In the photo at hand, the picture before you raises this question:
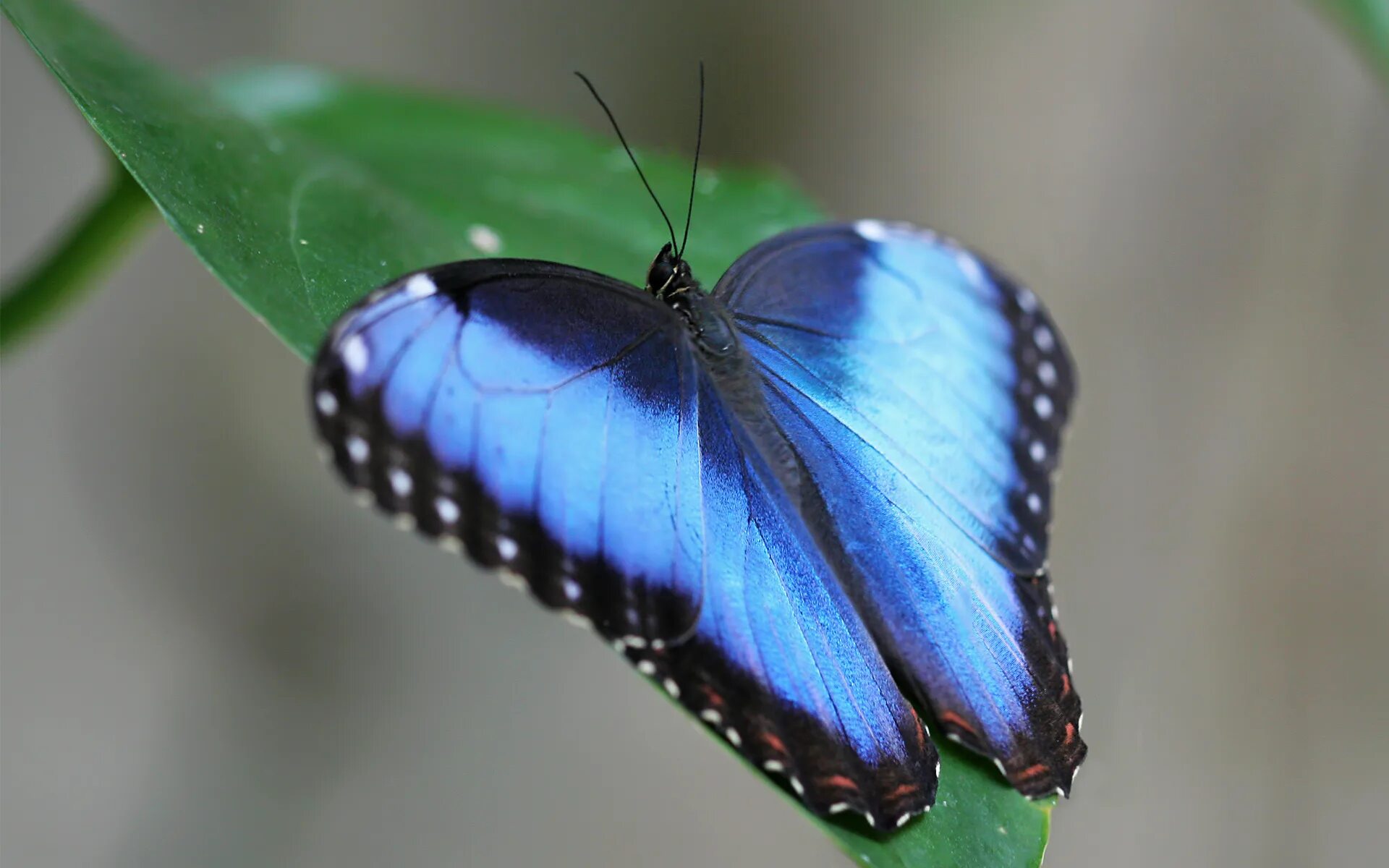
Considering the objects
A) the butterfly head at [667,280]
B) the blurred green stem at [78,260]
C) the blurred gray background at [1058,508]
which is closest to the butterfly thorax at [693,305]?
the butterfly head at [667,280]

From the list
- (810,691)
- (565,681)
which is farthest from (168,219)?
(565,681)

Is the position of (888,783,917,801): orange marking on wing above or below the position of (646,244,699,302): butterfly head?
below

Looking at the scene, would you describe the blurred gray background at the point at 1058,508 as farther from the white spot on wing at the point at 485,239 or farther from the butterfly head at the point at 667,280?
the butterfly head at the point at 667,280

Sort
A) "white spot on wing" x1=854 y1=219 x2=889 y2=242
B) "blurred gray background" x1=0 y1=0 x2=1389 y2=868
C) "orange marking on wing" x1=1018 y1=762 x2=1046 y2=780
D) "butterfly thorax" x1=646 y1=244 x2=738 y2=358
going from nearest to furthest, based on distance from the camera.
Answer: "orange marking on wing" x1=1018 y1=762 x2=1046 y2=780 < "butterfly thorax" x1=646 y1=244 x2=738 y2=358 < "white spot on wing" x1=854 y1=219 x2=889 y2=242 < "blurred gray background" x1=0 y1=0 x2=1389 y2=868

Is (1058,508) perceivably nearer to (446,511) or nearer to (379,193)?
(379,193)

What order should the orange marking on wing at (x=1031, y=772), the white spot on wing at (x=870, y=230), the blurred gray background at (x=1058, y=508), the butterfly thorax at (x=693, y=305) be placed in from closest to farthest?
the orange marking on wing at (x=1031, y=772) → the butterfly thorax at (x=693, y=305) → the white spot on wing at (x=870, y=230) → the blurred gray background at (x=1058, y=508)

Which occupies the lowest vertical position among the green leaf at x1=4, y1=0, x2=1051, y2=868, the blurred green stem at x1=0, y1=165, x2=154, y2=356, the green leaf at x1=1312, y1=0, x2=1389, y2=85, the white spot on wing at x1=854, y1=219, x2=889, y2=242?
the blurred green stem at x1=0, y1=165, x2=154, y2=356

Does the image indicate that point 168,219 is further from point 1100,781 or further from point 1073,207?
point 1073,207

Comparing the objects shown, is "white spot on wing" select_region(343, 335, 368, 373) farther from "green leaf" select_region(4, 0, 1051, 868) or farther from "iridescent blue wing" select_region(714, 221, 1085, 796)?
"iridescent blue wing" select_region(714, 221, 1085, 796)

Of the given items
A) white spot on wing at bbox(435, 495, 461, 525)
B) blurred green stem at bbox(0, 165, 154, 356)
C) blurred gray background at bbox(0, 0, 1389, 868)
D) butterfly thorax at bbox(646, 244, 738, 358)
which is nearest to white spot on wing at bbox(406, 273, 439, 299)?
white spot on wing at bbox(435, 495, 461, 525)
